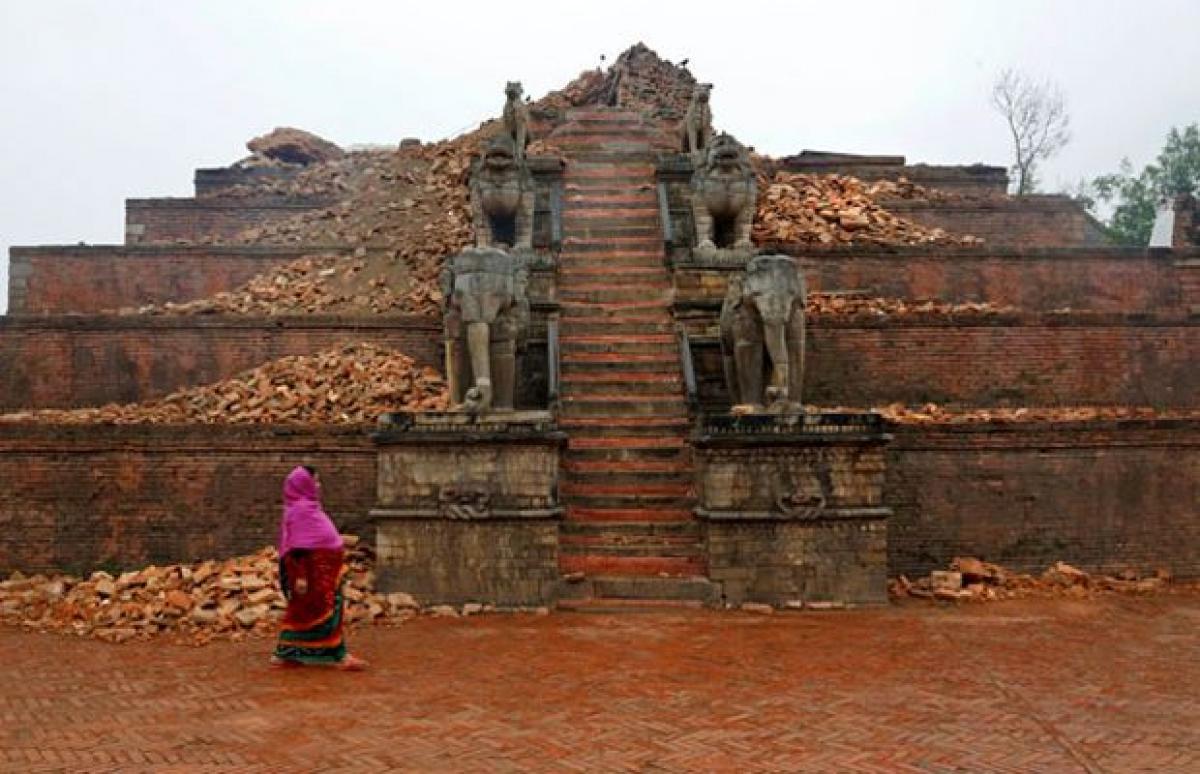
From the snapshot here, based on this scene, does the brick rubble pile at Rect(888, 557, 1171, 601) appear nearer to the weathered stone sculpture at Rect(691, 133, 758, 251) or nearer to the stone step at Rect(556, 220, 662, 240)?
the weathered stone sculpture at Rect(691, 133, 758, 251)

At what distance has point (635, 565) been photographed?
31.8 ft

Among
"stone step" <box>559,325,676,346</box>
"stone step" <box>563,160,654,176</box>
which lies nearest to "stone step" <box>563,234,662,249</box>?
"stone step" <box>559,325,676,346</box>

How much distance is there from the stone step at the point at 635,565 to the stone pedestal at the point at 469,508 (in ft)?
1.02

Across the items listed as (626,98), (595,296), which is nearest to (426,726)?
(595,296)

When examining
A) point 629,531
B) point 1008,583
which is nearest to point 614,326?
point 629,531

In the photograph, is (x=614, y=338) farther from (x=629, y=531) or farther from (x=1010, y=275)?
(x=1010, y=275)

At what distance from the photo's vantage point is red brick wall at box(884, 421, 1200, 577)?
433 inches

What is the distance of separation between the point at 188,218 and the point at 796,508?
45.9 feet

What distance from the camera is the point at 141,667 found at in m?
7.27

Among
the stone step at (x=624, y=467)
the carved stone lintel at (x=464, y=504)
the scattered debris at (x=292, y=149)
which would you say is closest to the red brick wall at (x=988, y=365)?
the stone step at (x=624, y=467)

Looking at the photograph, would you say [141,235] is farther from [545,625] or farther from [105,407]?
[545,625]

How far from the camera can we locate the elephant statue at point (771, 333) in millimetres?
9945

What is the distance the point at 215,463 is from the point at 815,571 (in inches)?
253

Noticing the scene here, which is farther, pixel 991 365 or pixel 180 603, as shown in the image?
pixel 991 365
